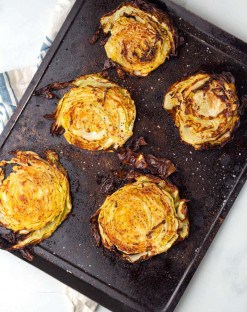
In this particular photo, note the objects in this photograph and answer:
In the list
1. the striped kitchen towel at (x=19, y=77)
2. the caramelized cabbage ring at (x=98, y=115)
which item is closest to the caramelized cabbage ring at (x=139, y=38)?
the caramelized cabbage ring at (x=98, y=115)

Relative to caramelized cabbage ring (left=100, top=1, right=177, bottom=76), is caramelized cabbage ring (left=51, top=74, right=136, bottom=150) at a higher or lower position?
lower

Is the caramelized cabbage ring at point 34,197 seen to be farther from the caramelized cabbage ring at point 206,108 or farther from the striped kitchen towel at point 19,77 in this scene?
the caramelized cabbage ring at point 206,108

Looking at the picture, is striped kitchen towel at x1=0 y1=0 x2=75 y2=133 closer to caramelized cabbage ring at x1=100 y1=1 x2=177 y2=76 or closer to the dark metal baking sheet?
the dark metal baking sheet

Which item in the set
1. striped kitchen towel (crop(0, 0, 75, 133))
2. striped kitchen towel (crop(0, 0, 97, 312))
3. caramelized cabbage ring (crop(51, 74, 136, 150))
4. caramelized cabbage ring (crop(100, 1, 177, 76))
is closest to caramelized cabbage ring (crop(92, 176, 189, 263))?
caramelized cabbage ring (crop(51, 74, 136, 150))

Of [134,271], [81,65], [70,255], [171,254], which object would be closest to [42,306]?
[70,255]

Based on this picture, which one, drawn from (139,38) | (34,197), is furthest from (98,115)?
(34,197)

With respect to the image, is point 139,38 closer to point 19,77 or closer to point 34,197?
point 19,77
